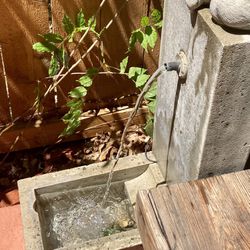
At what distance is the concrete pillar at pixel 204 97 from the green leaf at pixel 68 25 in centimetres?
69

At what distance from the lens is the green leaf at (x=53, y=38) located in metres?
2.70

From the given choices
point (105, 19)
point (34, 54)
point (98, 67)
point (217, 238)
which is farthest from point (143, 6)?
point (217, 238)

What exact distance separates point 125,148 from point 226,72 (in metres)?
1.94

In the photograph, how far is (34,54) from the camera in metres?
2.94

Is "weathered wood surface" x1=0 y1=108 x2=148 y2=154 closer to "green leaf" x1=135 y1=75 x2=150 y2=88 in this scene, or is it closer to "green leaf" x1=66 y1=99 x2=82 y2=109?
"green leaf" x1=66 y1=99 x2=82 y2=109

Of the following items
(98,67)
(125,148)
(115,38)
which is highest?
(115,38)

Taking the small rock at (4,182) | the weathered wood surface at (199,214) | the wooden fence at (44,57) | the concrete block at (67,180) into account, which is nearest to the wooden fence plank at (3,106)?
the wooden fence at (44,57)

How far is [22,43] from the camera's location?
287 cm

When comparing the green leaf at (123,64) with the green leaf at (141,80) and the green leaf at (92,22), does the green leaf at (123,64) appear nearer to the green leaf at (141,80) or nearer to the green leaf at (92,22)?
the green leaf at (141,80)

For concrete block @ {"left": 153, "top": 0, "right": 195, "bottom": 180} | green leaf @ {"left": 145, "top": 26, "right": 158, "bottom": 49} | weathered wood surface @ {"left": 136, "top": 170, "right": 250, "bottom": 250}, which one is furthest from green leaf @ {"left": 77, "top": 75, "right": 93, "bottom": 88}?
weathered wood surface @ {"left": 136, "top": 170, "right": 250, "bottom": 250}

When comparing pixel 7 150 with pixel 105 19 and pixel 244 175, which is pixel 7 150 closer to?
pixel 105 19

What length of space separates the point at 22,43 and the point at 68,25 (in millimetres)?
358

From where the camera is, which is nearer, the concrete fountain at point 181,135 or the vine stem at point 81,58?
the concrete fountain at point 181,135

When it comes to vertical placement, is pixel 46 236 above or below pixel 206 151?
below
